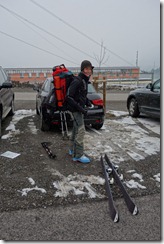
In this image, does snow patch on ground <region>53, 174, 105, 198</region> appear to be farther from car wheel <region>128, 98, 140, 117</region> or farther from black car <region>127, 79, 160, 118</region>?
car wheel <region>128, 98, 140, 117</region>

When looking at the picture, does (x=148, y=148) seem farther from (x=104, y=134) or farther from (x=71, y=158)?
(x=71, y=158)

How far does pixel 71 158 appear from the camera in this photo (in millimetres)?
4301

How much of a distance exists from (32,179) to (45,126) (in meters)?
2.67

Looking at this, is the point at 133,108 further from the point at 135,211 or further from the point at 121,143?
the point at 135,211

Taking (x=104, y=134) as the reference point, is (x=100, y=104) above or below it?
above

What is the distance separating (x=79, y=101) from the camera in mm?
3830

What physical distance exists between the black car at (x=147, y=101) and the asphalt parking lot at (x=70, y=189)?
5.61 feet

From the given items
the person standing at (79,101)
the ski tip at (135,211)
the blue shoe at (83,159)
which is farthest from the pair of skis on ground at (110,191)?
the person standing at (79,101)

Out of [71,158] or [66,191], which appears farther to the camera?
[71,158]

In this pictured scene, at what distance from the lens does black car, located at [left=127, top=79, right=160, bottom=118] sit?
701cm

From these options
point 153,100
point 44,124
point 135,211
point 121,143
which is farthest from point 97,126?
point 135,211

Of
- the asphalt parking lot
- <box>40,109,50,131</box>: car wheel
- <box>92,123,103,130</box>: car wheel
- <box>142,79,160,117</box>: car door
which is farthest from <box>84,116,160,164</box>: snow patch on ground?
<box>40,109,50,131</box>: car wheel

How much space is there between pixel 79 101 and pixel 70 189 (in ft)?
4.82

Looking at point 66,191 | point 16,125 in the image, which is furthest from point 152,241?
point 16,125
